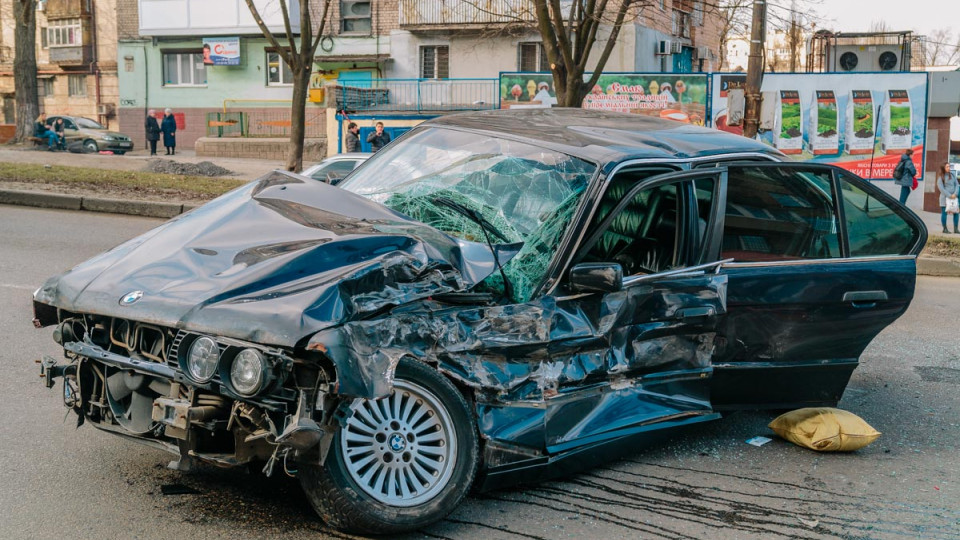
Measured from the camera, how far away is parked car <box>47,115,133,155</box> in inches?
1313

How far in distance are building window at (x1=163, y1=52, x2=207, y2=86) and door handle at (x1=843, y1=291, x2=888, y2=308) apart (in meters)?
37.9

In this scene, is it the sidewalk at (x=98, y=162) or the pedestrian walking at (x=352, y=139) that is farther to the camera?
the pedestrian walking at (x=352, y=139)

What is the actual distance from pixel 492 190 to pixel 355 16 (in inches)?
1313

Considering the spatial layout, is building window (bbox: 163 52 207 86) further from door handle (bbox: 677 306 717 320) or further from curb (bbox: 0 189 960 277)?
door handle (bbox: 677 306 717 320)

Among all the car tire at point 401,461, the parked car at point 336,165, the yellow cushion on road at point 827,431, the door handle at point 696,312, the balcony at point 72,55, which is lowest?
the yellow cushion on road at point 827,431

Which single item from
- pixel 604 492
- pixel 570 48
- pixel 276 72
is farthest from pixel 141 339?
pixel 276 72

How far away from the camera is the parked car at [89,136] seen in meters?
33.3

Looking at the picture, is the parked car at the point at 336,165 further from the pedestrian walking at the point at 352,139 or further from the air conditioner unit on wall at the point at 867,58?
the air conditioner unit on wall at the point at 867,58

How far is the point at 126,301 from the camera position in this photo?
150 inches

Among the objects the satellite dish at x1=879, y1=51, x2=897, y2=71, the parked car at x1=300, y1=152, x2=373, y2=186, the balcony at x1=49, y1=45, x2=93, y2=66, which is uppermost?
the balcony at x1=49, y1=45, x2=93, y2=66

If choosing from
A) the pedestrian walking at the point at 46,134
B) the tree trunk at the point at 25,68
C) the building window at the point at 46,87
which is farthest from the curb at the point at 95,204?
the building window at the point at 46,87

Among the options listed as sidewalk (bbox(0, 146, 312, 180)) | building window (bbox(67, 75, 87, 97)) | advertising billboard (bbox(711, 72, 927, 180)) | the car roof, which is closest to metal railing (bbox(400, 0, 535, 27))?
sidewalk (bbox(0, 146, 312, 180))

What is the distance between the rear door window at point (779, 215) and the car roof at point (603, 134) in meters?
0.25

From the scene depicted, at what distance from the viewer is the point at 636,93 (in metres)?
23.1
